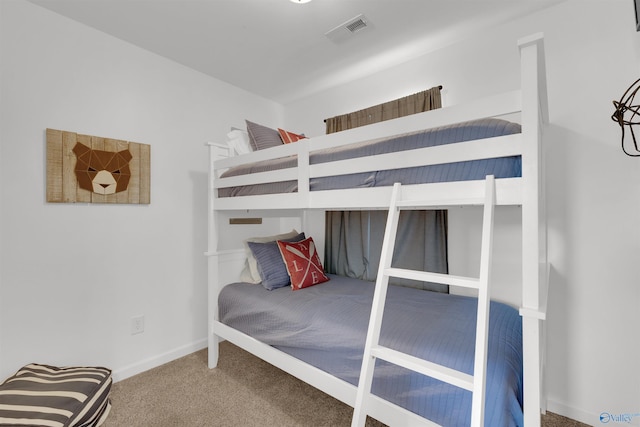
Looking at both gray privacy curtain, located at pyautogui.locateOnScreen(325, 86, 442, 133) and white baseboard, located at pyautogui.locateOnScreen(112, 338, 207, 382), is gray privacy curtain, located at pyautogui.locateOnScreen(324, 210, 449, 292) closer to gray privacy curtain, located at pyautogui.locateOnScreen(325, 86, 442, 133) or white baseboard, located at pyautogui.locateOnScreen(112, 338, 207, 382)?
gray privacy curtain, located at pyautogui.locateOnScreen(325, 86, 442, 133)

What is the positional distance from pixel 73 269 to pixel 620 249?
3410 mm

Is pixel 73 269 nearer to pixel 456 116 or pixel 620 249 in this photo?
→ pixel 456 116

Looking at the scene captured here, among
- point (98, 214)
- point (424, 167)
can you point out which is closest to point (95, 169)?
point (98, 214)

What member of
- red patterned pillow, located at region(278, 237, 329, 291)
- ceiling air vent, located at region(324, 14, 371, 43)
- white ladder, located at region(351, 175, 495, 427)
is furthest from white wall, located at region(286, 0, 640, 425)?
red patterned pillow, located at region(278, 237, 329, 291)

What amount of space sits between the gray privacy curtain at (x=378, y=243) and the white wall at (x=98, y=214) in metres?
1.27

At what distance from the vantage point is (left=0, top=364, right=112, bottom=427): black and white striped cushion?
4.29 feet

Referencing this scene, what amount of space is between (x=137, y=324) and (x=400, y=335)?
2.05m

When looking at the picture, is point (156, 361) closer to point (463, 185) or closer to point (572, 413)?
point (463, 185)

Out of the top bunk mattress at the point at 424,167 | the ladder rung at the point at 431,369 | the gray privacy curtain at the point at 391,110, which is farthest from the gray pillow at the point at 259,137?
the ladder rung at the point at 431,369

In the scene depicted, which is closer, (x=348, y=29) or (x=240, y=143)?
(x=348, y=29)

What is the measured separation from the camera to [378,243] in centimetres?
260

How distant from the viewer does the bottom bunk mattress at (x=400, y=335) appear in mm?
1103

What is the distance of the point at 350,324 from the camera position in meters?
1.54

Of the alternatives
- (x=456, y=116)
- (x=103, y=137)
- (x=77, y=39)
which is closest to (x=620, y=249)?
(x=456, y=116)
